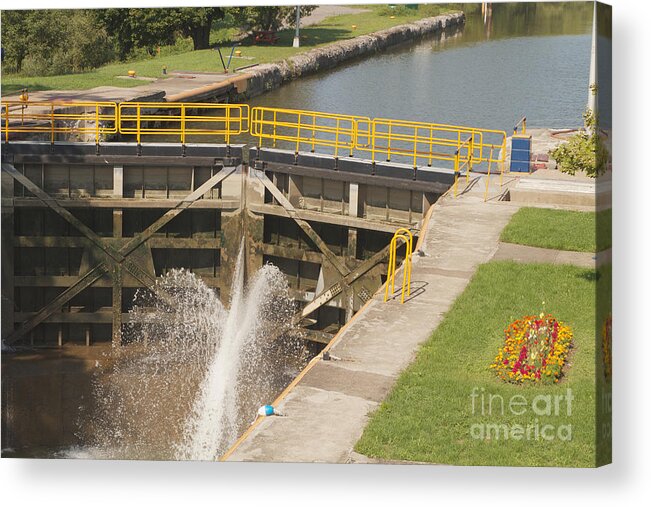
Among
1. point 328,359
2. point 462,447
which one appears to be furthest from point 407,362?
point 462,447

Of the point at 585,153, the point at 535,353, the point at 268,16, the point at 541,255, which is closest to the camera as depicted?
the point at 535,353

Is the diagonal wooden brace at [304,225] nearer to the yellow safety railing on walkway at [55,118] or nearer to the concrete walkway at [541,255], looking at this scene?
the yellow safety railing on walkway at [55,118]

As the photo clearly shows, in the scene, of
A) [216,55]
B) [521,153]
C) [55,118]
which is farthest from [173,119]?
[521,153]

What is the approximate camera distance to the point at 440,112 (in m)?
33.3

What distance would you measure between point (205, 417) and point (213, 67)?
771 cm

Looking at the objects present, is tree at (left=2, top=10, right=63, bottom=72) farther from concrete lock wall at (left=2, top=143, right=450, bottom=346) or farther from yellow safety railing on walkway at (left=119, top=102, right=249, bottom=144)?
concrete lock wall at (left=2, top=143, right=450, bottom=346)

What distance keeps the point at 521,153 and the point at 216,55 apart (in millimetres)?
6777

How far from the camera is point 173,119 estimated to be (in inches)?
1088

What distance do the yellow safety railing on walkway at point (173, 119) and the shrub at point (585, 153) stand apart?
28.3 feet

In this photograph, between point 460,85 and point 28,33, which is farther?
point 460,85

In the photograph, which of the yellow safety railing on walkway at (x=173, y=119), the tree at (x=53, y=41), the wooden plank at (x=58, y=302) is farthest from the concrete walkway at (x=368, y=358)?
the wooden plank at (x=58, y=302)

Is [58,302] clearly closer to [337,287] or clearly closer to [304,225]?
[304,225]

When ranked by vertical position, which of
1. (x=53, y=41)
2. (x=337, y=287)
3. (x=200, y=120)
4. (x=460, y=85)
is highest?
(x=53, y=41)

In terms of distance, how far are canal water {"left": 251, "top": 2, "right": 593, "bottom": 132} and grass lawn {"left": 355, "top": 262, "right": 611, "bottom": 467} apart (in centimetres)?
965
